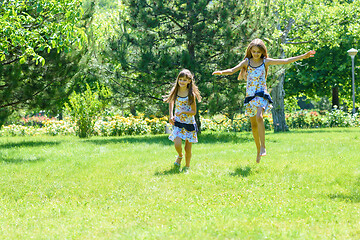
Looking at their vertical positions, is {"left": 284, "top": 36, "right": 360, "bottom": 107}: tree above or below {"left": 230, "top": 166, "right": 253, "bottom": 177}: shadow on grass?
above

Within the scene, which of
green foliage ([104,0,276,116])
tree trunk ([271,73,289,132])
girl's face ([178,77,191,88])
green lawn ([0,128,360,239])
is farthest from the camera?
tree trunk ([271,73,289,132])

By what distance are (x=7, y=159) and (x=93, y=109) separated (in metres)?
5.55

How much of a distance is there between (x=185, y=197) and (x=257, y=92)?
2.47 metres

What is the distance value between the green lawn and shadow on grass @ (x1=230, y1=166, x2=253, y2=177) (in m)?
0.02

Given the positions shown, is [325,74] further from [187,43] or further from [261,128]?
[261,128]

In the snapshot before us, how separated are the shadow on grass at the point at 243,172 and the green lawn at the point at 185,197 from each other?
17mm

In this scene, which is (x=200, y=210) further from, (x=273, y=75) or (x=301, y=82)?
(x=301, y=82)

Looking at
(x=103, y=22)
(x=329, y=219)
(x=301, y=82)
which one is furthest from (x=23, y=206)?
(x=103, y=22)

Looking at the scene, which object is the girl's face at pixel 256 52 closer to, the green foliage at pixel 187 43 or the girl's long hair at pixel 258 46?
the girl's long hair at pixel 258 46

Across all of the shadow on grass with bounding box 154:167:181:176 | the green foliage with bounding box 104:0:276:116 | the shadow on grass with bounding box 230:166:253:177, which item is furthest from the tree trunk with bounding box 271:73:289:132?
the shadow on grass with bounding box 154:167:181:176

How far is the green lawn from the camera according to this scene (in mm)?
4082

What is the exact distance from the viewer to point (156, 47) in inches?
520

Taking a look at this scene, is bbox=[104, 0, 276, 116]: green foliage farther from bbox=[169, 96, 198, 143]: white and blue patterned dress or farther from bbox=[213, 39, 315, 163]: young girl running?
bbox=[213, 39, 315, 163]: young girl running

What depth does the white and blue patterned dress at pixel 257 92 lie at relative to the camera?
272 inches
